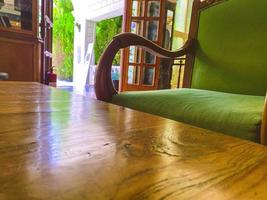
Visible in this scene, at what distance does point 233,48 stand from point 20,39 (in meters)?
1.68

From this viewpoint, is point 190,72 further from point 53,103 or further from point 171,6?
point 171,6

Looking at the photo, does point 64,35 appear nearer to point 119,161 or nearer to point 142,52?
point 142,52

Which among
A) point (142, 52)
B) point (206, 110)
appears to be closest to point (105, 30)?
point (142, 52)

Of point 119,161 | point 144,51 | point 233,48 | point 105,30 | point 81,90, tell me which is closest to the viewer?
point 119,161

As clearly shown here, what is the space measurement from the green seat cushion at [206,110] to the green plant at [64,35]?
5901 mm

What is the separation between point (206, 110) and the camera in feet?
2.17

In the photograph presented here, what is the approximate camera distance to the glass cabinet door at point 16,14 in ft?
6.38

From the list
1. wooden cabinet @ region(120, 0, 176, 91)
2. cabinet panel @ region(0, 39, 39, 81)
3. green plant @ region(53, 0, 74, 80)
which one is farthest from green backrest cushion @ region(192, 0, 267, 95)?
green plant @ region(53, 0, 74, 80)

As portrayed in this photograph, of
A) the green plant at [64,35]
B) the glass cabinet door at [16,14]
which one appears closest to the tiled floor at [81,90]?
the glass cabinet door at [16,14]

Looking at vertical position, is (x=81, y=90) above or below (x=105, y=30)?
below

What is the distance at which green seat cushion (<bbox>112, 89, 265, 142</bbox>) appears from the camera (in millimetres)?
564

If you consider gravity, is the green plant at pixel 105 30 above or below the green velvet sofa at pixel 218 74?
above

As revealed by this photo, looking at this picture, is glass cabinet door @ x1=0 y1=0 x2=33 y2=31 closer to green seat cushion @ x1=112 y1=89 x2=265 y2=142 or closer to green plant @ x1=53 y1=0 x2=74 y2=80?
green seat cushion @ x1=112 y1=89 x2=265 y2=142

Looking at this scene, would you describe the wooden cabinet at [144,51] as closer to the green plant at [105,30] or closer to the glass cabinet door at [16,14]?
the glass cabinet door at [16,14]
